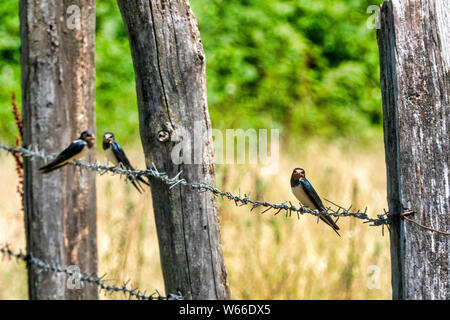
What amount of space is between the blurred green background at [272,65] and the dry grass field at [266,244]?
168 inches

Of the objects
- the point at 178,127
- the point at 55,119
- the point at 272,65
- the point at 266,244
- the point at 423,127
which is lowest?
the point at 266,244

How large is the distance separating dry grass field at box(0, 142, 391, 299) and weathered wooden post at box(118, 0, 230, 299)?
1.69 metres

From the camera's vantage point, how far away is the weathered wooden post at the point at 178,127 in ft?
7.47

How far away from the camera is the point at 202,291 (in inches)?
93.0

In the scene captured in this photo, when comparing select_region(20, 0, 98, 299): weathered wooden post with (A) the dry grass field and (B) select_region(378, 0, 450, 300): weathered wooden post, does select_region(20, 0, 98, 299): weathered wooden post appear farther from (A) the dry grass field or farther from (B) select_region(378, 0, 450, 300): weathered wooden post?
(B) select_region(378, 0, 450, 300): weathered wooden post

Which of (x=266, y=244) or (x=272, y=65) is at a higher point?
(x=272, y=65)

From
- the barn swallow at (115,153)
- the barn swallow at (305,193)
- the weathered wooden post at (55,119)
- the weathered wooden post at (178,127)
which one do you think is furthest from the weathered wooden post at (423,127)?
the weathered wooden post at (55,119)

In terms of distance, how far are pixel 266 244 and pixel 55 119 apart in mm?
2264

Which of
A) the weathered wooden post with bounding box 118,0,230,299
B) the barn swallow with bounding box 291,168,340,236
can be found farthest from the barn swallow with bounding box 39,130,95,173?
the barn swallow with bounding box 291,168,340,236

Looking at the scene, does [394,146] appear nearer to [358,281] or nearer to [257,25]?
[358,281]

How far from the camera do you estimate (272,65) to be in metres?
10.6

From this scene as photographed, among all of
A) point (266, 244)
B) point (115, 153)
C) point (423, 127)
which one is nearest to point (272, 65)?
point (266, 244)

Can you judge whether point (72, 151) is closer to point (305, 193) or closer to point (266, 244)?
point (305, 193)

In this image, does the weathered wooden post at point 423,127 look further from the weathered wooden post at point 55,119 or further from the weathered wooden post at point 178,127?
the weathered wooden post at point 55,119
